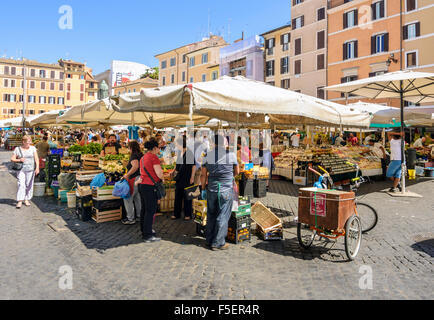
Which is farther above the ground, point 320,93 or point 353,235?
point 320,93

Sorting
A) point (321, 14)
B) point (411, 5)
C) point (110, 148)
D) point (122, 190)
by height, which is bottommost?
point (122, 190)

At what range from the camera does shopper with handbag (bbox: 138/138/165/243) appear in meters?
5.65

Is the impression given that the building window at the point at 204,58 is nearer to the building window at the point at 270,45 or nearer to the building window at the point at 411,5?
the building window at the point at 270,45

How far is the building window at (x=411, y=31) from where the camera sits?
2522cm

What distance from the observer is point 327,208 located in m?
4.81

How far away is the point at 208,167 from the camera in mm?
5242

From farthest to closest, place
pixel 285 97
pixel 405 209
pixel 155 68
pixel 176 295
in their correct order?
pixel 155 68, pixel 405 209, pixel 285 97, pixel 176 295

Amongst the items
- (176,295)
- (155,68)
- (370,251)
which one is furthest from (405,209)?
(155,68)

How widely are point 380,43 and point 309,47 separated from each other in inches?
301

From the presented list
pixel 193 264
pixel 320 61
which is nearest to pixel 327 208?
pixel 193 264

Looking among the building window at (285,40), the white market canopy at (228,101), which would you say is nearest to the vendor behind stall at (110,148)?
the white market canopy at (228,101)

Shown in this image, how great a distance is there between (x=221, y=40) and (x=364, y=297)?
51.5 metres

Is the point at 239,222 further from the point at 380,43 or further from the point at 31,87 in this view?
the point at 31,87
